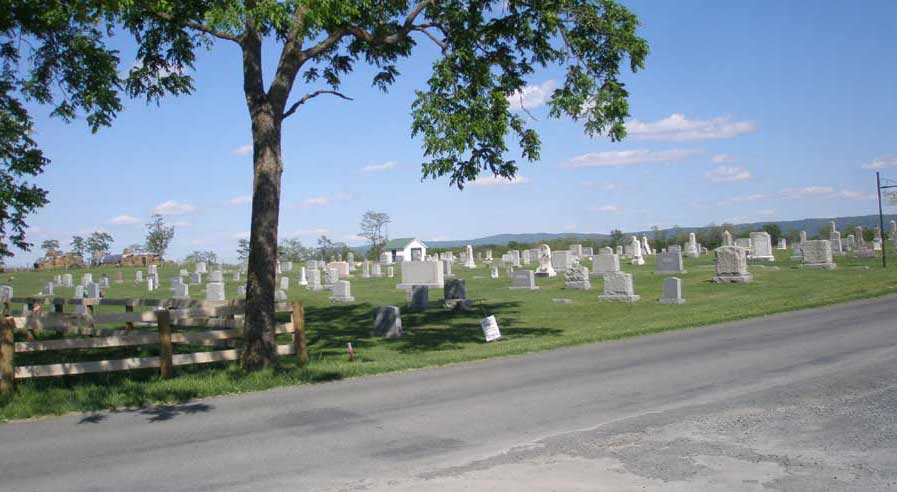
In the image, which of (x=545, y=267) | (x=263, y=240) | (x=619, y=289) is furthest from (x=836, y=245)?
(x=263, y=240)

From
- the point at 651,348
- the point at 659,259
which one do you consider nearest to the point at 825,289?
the point at 659,259

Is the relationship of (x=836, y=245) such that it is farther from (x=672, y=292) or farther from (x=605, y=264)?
(x=672, y=292)

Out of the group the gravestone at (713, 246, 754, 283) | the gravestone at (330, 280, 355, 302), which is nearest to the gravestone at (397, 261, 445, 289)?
the gravestone at (330, 280, 355, 302)

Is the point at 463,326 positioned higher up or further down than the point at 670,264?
further down

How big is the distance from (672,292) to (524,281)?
894 centimetres

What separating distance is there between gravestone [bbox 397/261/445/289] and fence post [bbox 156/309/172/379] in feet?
70.3

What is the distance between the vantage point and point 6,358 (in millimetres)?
10633

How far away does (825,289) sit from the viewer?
2523 cm

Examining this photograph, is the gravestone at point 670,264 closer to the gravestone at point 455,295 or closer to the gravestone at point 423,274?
the gravestone at point 423,274

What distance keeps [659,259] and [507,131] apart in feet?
82.7

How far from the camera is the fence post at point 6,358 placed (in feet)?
34.6

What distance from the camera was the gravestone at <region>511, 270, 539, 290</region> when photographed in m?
32.0

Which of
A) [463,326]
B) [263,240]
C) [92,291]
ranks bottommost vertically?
[463,326]

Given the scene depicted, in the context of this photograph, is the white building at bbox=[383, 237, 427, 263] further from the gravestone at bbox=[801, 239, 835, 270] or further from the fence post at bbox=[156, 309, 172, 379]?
the fence post at bbox=[156, 309, 172, 379]
